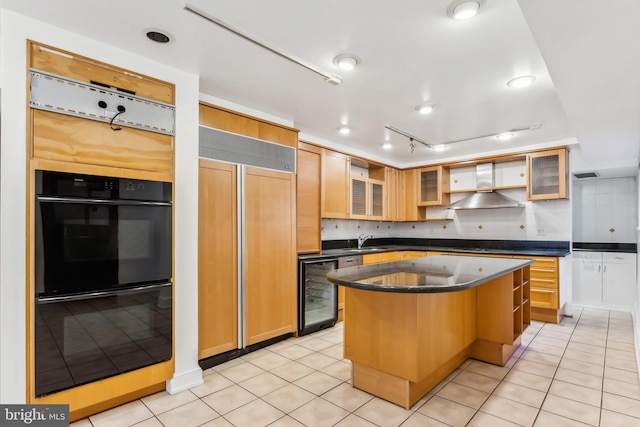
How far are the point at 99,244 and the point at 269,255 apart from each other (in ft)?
5.32

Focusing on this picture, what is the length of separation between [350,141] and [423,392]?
3.38 metres

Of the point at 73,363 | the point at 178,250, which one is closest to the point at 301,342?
the point at 178,250

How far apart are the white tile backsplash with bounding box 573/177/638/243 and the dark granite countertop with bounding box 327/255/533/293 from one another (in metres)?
3.45

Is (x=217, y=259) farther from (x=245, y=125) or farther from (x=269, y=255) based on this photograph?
(x=245, y=125)

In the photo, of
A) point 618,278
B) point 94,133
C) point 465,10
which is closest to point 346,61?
point 465,10

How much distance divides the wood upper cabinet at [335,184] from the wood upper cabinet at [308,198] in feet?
0.46

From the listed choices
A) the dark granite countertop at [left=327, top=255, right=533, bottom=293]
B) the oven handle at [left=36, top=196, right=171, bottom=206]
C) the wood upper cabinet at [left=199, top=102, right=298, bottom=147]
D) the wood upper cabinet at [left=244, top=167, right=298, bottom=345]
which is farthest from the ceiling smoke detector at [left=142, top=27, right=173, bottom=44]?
the dark granite countertop at [left=327, top=255, right=533, bottom=293]

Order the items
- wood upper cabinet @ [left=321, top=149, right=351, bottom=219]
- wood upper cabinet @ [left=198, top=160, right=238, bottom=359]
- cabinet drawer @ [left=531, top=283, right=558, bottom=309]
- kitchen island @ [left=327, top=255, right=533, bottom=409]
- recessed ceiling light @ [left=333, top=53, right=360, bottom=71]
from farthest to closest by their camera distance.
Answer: wood upper cabinet @ [left=321, top=149, right=351, bottom=219], cabinet drawer @ [left=531, top=283, right=558, bottom=309], wood upper cabinet @ [left=198, top=160, right=238, bottom=359], recessed ceiling light @ [left=333, top=53, right=360, bottom=71], kitchen island @ [left=327, top=255, right=533, bottom=409]

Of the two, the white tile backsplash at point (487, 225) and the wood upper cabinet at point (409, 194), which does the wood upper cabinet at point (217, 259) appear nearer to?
the white tile backsplash at point (487, 225)

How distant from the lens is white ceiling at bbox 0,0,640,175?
5.71 ft

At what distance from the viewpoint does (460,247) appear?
5.73m

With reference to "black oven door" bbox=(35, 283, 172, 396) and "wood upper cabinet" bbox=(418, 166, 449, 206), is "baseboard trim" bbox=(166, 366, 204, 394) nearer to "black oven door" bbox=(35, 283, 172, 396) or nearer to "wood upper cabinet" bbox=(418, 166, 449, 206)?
"black oven door" bbox=(35, 283, 172, 396)

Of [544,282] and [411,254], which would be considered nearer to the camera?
[544,282]

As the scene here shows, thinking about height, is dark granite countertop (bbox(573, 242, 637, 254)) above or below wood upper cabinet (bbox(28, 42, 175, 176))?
below
